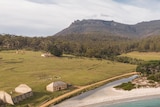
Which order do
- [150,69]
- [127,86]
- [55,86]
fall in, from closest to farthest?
[55,86], [127,86], [150,69]

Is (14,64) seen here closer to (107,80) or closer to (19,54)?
(19,54)

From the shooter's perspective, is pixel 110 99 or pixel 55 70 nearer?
pixel 110 99

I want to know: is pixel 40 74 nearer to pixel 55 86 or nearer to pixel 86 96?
pixel 55 86

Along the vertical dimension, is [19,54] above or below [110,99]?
above

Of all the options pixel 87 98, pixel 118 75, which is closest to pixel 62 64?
pixel 118 75

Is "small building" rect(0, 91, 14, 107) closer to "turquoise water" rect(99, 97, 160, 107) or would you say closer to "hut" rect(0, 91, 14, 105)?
"hut" rect(0, 91, 14, 105)

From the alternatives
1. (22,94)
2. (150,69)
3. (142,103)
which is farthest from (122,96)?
(150,69)

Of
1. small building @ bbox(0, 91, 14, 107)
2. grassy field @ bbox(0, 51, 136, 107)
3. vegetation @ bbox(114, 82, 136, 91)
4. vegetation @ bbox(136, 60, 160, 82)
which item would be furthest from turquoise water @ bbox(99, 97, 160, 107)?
vegetation @ bbox(136, 60, 160, 82)

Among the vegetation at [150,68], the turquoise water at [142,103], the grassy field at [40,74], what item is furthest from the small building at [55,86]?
the vegetation at [150,68]
